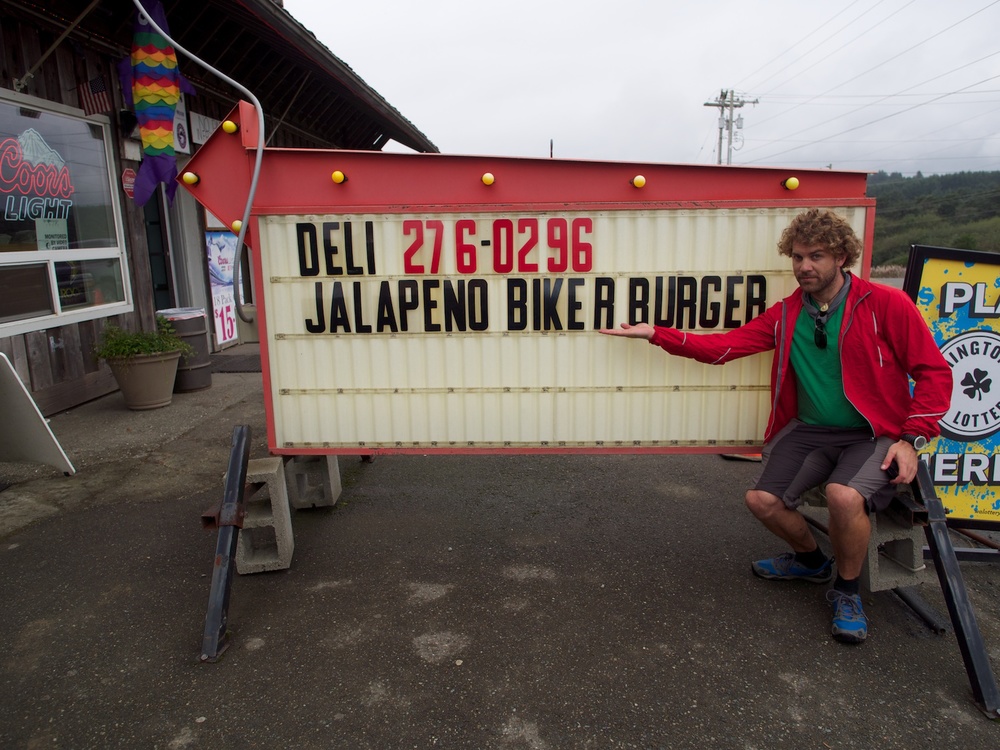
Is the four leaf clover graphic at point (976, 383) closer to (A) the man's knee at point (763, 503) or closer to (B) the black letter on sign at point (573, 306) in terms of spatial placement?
(A) the man's knee at point (763, 503)

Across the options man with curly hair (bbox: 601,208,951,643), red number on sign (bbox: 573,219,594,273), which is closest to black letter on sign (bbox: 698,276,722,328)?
man with curly hair (bbox: 601,208,951,643)

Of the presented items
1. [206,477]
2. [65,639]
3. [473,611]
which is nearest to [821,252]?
[473,611]

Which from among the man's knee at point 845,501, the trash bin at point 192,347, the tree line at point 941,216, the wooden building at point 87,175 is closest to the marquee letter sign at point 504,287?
the man's knee at point 845,501

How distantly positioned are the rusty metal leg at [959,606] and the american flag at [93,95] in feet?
26.4

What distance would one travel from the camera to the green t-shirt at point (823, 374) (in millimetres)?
3092

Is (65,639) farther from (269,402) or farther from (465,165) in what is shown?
(465,165)

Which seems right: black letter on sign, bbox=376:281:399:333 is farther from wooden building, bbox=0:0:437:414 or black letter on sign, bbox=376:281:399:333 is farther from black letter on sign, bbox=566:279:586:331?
wooden building, bbox=0:0:437:414

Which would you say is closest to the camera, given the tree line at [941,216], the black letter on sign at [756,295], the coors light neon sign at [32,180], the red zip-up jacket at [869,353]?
the red zip-up jacket at [869,353]

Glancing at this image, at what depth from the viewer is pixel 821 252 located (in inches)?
117

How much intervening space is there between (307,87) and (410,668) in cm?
1085

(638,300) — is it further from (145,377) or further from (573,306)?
(145,377)

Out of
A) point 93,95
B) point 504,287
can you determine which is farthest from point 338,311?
point 93,95

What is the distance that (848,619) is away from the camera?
9.96 feet

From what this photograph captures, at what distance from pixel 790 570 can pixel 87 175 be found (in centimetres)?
767
